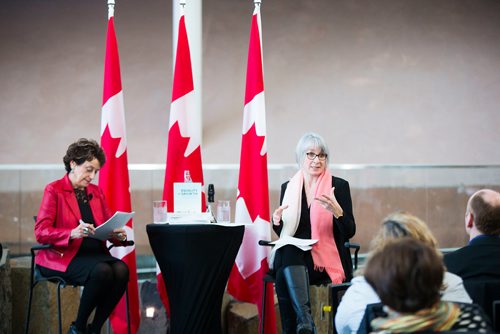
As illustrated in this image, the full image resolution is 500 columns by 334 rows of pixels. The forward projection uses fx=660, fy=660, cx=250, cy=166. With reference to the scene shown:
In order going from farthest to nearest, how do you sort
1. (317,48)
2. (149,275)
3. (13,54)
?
(317,48) → (13,54) → (149,275)

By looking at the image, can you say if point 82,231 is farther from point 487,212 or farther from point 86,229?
point 487,212

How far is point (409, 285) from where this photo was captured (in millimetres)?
1676

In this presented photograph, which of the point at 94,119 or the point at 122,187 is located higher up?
the point at 94,119

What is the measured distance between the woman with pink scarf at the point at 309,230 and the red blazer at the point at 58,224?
1.21 metres

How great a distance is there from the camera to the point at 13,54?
5926 millimetres

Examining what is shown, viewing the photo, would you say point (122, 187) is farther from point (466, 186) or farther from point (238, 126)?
point (466, 186)

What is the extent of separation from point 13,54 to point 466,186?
14.3 feet

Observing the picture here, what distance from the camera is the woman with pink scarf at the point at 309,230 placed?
386cm

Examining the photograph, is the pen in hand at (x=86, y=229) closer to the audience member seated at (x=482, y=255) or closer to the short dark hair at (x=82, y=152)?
the short dark hair at (x=82, y=152)

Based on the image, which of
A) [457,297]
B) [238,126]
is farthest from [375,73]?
[457,297]

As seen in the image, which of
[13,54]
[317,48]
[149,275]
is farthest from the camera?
[317,48]

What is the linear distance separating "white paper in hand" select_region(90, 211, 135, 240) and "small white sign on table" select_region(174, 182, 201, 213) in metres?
0.30

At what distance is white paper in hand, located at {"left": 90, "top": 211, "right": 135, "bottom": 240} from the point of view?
3659 millimetres

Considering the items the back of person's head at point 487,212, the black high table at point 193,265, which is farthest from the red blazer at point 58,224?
the back of person's head at point 487,212
